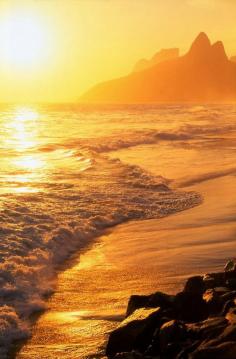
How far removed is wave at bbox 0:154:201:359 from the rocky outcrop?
5.27 feet

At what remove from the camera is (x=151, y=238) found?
1123 centimetres

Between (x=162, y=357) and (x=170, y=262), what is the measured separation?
424 cm

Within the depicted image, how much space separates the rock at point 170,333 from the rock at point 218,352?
1.76 feet

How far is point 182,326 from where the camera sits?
16.9 feet

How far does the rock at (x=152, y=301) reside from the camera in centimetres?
594

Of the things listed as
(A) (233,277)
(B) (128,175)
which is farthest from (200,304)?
(B) (128,175)

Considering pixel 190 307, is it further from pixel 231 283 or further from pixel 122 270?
pixel 122 270

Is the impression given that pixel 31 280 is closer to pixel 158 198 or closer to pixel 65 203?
pixel 65 203

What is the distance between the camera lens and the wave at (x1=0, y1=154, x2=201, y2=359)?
768cm

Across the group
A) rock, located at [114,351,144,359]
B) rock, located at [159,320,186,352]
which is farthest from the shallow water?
rock, located at [159,320,186,352]

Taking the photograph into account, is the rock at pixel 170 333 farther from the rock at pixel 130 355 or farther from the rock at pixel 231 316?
the rock at pixel 231 316

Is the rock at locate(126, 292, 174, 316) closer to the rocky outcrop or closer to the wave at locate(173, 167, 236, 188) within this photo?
the rocky outcrop

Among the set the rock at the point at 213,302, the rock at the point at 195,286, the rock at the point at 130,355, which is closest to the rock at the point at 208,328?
the rock at the point at 213,302

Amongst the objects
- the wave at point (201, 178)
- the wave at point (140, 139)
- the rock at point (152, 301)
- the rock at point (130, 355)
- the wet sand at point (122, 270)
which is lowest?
the wet sand at point (122, 270)
